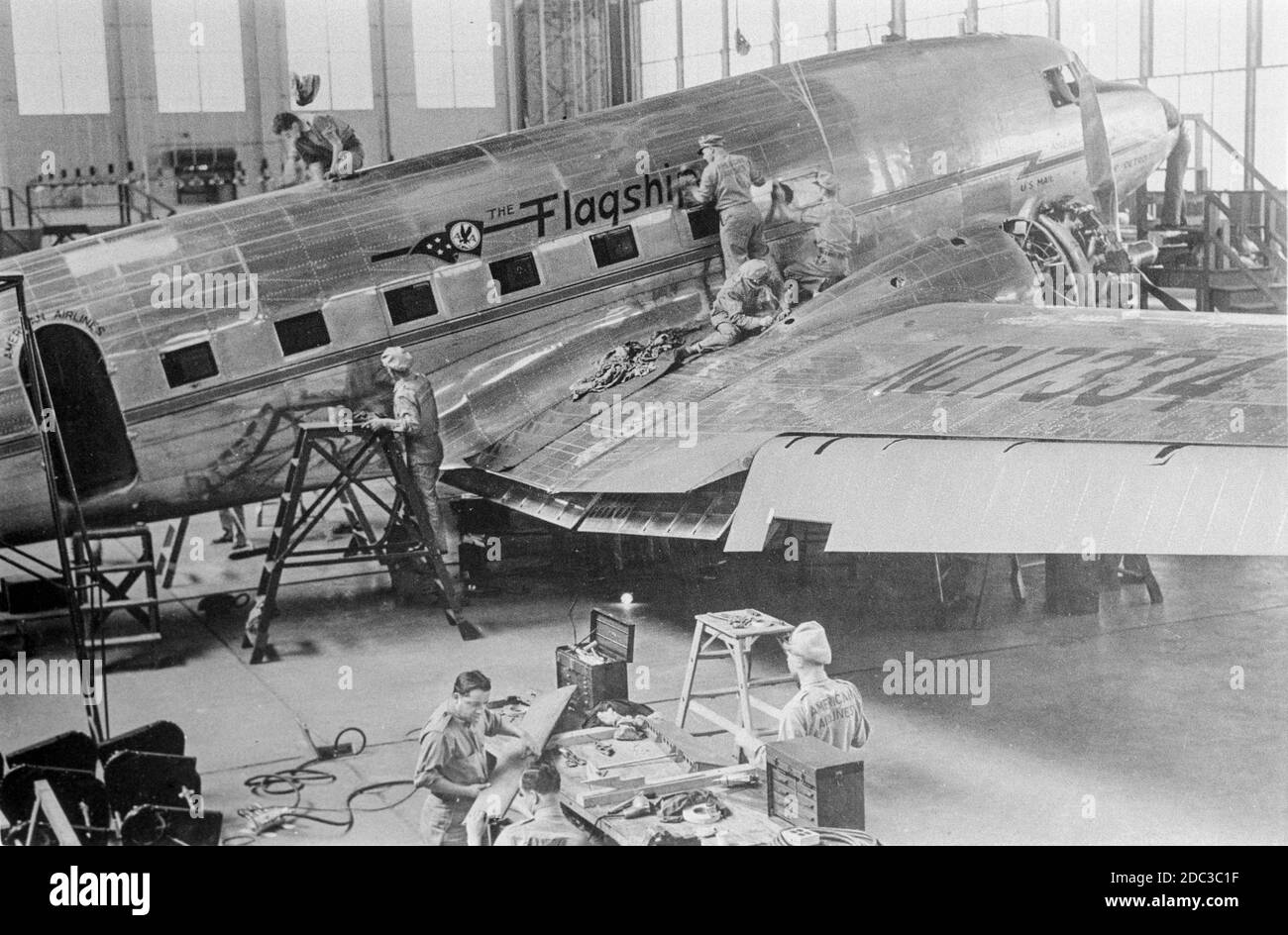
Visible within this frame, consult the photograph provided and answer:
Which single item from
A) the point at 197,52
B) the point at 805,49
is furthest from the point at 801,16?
the point at 197,52

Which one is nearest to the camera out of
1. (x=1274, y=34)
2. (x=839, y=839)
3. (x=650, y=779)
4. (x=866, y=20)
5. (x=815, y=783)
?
(x=815, y=783)

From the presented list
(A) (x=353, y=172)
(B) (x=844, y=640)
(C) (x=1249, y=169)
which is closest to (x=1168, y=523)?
(B) (x=844, y=640)

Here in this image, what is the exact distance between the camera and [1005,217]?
14562 millimetres

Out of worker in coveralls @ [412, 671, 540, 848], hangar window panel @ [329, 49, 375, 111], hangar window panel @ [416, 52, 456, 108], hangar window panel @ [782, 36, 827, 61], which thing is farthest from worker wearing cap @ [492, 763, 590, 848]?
hangar window panel @ [416, 52, 456, 108]

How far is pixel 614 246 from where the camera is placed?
41.5 feet

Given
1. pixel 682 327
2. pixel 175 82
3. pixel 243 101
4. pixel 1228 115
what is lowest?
pixel 682 327

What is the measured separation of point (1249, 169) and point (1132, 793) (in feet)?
40.5

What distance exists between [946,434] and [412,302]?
5.15 meters

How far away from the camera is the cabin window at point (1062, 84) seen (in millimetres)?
14828

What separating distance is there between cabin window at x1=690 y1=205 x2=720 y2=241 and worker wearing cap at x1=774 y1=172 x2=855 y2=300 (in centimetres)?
63

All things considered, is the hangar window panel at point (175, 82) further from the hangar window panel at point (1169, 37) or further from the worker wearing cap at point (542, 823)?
the worker wearing cap at point (542, 823)

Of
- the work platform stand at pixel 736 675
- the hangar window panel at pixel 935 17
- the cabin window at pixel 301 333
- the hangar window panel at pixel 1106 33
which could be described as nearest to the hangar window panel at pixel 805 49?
the hangar window panel at pixel 935 17

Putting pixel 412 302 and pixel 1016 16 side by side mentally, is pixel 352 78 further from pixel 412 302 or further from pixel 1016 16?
pixel 412 302
